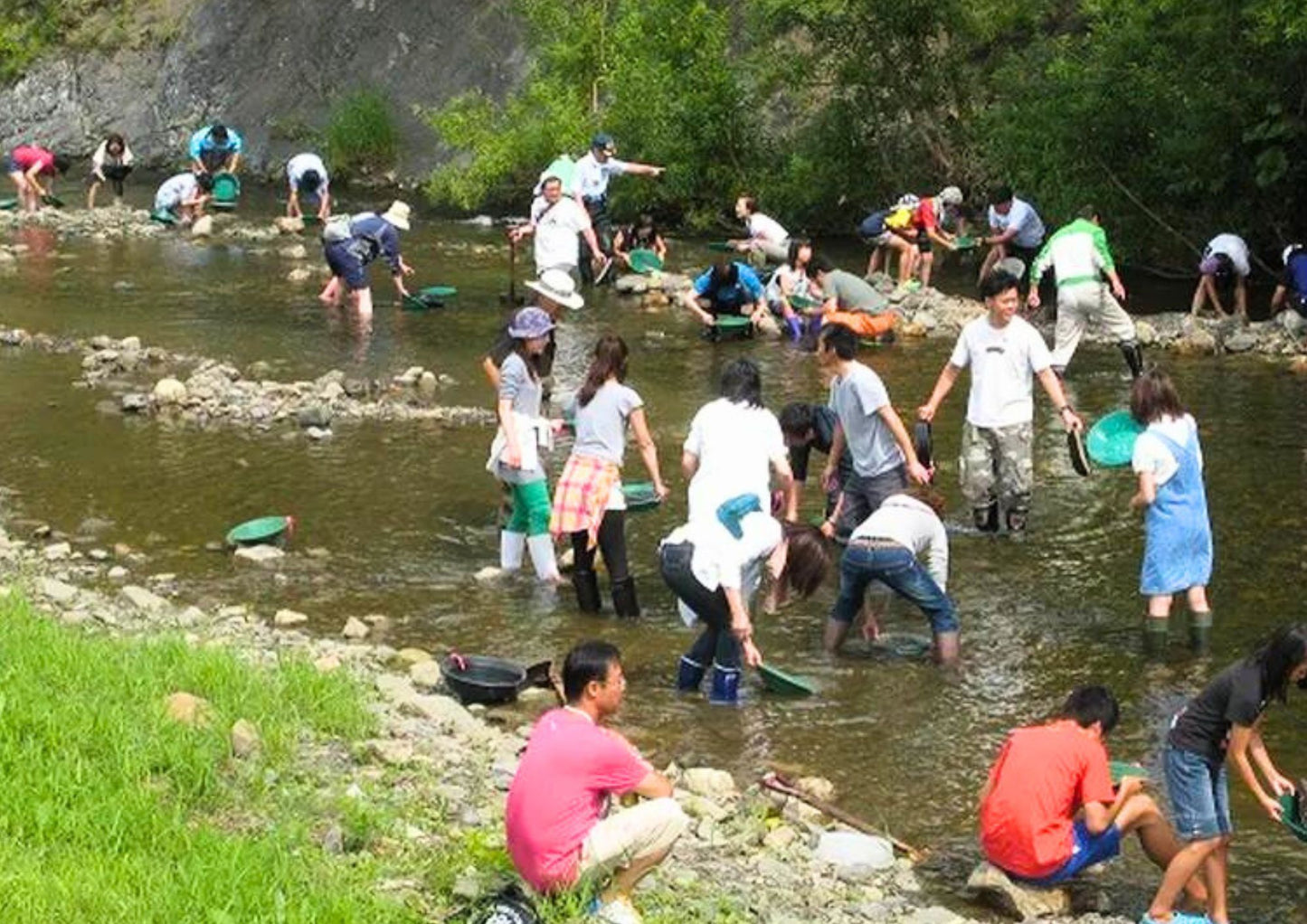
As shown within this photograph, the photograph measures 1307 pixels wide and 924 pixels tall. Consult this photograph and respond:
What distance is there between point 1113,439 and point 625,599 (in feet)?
10.2

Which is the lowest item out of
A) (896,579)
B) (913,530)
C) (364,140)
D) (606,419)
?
(896,579)

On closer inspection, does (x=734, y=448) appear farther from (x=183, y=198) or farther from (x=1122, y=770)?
(x=183, y=198)

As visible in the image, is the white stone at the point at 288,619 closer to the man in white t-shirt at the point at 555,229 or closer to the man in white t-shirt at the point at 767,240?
the man in white t-shirt at the point at 555,229

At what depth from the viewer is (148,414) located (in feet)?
56.2

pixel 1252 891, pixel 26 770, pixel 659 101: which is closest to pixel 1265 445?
pixel 1252 891

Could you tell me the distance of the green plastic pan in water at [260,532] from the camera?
43.5ft

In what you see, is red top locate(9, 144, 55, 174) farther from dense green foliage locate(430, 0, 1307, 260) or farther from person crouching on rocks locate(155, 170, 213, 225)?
dense green foliage locate(430, 0, 1307, 260)

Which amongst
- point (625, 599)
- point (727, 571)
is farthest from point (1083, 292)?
point (727, 571)

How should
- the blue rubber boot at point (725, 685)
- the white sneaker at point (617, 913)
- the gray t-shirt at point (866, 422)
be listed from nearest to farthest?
1. the white sneaker at point (617, 913)
2. the blue rubber boot at point (725, 685)
3. the gray t-shirt at point (866, 422)

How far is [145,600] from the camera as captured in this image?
11930 millimetres

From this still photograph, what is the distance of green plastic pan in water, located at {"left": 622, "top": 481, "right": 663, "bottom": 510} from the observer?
13.0 metres

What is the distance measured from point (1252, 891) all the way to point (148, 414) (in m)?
11.0

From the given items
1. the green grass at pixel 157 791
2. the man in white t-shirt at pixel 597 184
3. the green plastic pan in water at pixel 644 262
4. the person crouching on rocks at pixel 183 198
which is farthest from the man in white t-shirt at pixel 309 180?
the green grass at pixel 157 791

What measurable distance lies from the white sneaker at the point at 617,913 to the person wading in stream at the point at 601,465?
4.46 m
